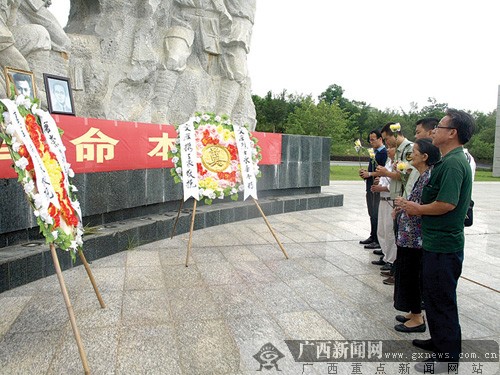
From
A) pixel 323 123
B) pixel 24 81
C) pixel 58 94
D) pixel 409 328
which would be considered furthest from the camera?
pixel 323 123

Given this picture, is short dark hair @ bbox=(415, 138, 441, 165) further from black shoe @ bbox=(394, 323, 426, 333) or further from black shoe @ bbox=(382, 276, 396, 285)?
black shoe @ bbox=(382, 276, 396, 285)

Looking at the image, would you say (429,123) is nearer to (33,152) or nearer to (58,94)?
(33,152)

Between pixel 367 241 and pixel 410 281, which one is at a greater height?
pixel 410 281

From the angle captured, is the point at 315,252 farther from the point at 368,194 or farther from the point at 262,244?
the point at 368,194

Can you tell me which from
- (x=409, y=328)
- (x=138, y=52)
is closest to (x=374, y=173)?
(x=409, y=328)

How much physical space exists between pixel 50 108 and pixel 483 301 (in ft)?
16.5

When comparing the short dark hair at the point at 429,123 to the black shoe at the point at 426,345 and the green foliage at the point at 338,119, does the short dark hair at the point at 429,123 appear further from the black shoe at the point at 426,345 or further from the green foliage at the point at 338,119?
the green foliage at the point at 338,119

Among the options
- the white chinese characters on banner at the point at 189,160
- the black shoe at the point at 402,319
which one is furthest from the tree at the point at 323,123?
the black shoe at the point at 402,319

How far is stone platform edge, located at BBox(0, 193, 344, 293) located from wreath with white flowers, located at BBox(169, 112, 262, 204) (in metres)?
0.96

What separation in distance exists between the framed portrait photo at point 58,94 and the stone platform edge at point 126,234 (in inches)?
60.9

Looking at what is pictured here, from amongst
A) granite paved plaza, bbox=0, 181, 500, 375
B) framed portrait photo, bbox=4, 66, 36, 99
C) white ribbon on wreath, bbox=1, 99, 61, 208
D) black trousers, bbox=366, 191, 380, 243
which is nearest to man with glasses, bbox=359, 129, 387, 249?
black trousers, bbox=366, 191, 380, 243

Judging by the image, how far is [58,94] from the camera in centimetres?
507

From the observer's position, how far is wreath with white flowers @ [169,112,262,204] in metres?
4.79

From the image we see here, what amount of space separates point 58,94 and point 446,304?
15.8ft
